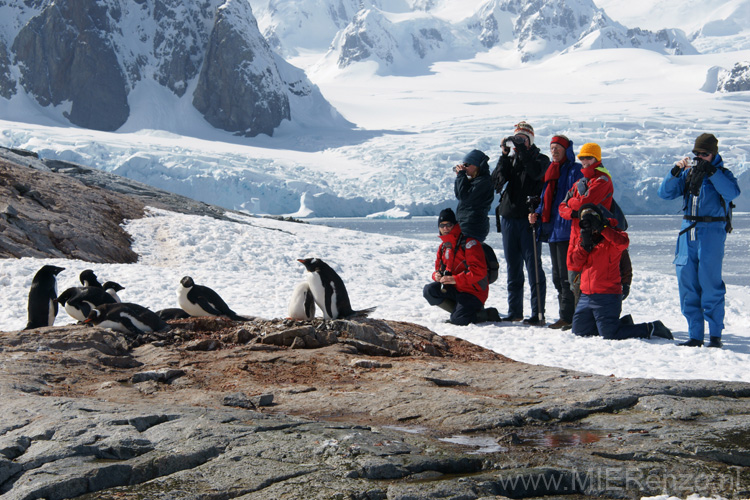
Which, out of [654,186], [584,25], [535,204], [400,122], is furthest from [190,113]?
[584,25]

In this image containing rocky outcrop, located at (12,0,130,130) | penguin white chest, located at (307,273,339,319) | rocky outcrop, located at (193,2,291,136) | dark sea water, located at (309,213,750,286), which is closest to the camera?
penguin white chest, located at (307,273,339,319)

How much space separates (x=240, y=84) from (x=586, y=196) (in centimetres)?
6887

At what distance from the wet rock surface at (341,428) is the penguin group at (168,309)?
470 millimetres

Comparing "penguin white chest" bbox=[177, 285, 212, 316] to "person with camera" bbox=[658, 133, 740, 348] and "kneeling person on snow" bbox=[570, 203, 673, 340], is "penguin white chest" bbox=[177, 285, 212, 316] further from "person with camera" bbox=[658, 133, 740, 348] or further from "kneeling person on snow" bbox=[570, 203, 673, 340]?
"person with camera" bbox=[658, 133, 740, 348]

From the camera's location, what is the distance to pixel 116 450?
269 centimetres

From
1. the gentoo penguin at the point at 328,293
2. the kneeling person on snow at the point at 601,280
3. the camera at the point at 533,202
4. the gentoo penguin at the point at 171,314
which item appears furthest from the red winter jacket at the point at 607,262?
the gentoo penguin at the point at 171,314

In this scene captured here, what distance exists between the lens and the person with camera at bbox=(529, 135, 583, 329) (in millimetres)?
6402

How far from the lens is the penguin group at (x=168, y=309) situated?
17.2ft

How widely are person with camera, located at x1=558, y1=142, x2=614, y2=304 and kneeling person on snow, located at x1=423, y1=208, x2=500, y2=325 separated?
0.86m

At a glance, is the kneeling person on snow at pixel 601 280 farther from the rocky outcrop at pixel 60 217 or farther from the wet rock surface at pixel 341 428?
the rocky outcrop at pixel 60 217

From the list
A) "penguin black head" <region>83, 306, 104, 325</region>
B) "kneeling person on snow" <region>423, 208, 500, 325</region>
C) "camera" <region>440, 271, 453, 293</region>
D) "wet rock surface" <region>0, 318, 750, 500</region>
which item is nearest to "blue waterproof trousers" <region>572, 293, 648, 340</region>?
"kneeling person on snow" <region>423, 208, 500, 325</region>

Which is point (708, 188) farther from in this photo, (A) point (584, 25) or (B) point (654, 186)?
(A) point (584, 25)

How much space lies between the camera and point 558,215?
6398 mm

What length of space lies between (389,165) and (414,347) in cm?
3581
